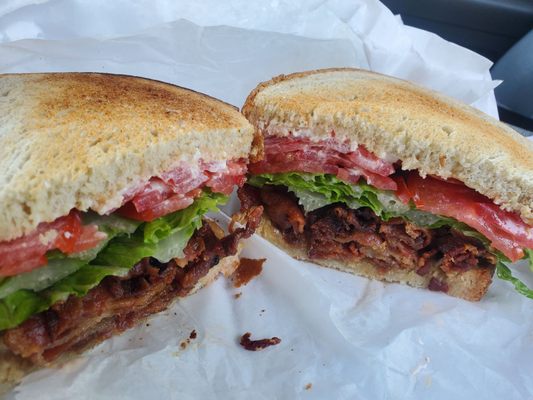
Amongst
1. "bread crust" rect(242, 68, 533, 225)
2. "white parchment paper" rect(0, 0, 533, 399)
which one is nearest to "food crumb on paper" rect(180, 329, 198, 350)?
"white parchment paper" rect(0, 0, 533, 399)

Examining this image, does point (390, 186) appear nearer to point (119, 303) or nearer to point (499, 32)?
point (119, 303)

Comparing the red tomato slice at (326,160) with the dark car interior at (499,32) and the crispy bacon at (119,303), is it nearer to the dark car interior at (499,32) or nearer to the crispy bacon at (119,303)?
the crispy bacon at (119,303)

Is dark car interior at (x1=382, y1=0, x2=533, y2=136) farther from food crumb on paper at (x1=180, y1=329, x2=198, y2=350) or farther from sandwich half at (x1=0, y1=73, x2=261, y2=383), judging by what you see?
food crumb on paper at (x1=180, y1=329, x2=198, y2=350)

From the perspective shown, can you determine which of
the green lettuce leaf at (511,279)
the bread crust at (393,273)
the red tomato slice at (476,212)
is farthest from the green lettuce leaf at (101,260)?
the green lettuce leaf at (511,279)

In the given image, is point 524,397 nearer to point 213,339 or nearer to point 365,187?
point 365,187

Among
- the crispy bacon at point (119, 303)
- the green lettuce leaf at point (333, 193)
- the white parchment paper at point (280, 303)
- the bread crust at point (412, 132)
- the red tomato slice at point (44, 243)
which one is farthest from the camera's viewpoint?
the green lettuce leaf at point (333, 193)

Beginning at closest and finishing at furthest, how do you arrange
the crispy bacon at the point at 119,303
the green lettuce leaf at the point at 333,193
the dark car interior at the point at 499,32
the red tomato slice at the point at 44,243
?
1. the red tomato slice at the point at 44,243
2. the crispy bacon at the point at 119,303
3. the green lettuce leaf at the point at 333,193
4. the dark car interior at the point at 499,32
